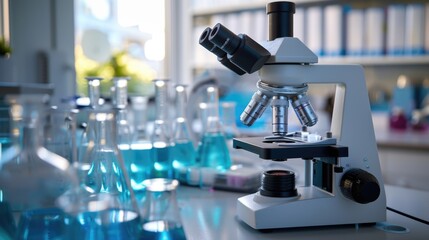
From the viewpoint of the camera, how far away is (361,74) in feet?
2.68

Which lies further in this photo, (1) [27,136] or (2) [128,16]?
(2) [128,16]

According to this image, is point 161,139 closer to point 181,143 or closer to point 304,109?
point 181,143

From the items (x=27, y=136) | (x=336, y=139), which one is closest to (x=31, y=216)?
(x=27, y=136)

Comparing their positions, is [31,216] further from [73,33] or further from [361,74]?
[73,33]

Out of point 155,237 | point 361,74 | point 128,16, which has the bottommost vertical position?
point 155,237

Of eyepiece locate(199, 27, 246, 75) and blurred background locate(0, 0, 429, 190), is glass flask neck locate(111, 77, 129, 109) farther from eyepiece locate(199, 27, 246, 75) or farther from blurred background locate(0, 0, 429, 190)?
blurred background locate(0, 0, 429, 190)

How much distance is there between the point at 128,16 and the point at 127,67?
373 millimetres

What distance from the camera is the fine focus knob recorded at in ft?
2.42

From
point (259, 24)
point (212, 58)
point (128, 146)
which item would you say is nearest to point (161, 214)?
point (128, 146)

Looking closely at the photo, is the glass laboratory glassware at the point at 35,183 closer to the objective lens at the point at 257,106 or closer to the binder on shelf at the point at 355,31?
the objective lens at the point at 257,106

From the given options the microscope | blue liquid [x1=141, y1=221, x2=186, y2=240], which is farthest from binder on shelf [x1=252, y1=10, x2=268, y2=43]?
blue liquid [x1=141, y1=221, x2=186, y2=240]

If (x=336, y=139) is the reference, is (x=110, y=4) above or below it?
above

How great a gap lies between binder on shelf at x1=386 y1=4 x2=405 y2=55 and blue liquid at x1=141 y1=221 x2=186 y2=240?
7.33 feet

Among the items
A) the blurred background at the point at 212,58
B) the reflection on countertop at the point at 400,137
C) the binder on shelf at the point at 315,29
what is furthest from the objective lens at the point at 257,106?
the binder on shelf at the point at 315,29
